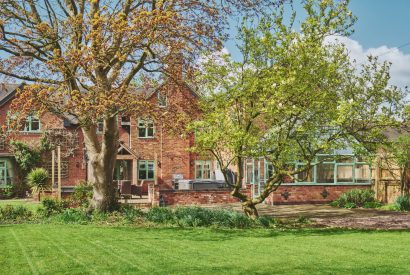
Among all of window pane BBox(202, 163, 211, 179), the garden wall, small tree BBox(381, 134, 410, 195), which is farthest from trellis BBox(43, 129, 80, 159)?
small tree BBox(381, 134, 410, 195)

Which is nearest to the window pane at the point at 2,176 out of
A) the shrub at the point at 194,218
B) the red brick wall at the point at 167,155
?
the red brick wall at the point at 167,155

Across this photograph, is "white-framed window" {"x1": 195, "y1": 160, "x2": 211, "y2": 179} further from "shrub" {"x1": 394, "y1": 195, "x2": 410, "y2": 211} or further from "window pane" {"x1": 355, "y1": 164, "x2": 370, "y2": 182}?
"shrub" {"x1": 394, "y1": 195, "x2": 410, "y2": 211}

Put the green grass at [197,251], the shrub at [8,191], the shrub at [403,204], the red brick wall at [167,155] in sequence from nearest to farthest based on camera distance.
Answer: the green grass at [197,251]
the shrub at [403,204]
the shrub at [8,191]
the red brick wall at [167,155]

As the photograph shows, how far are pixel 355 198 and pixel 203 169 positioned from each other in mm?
14967

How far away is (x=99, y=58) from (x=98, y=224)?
497 centimetres

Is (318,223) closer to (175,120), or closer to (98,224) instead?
(175,120)

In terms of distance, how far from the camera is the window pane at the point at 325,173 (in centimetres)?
2595

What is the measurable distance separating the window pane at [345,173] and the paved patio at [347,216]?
142 inches

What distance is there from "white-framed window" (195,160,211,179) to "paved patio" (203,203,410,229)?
43.7ft

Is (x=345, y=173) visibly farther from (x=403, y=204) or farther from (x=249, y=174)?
(x=249, y=174)

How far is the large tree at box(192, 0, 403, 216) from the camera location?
13992 mm

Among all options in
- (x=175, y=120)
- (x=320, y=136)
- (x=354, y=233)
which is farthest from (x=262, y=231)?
(x=175, y=120)

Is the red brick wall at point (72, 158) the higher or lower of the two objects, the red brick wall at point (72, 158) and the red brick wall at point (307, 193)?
the higher

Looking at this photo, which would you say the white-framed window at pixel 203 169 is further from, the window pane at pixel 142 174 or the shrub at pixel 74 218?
the shrub at pixel 74 218
